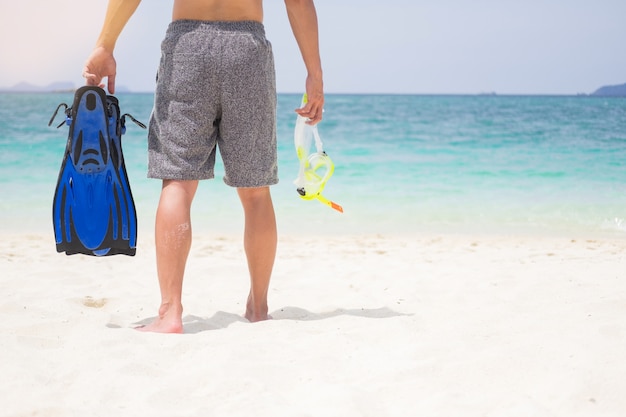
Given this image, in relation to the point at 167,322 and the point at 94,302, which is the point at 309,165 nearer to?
the point at 167,322

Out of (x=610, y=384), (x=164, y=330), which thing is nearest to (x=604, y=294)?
(x=610, y=384)

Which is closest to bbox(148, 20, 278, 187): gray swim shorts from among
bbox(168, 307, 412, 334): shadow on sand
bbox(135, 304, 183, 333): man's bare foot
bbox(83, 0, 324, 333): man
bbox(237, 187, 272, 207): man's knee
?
bbox(83, 0, 324, 333): man

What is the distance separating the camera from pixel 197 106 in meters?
2.52

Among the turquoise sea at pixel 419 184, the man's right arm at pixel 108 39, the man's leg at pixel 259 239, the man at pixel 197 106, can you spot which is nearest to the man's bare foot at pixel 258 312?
the man's leg at pixel 259 239

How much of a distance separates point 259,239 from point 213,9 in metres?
0.88

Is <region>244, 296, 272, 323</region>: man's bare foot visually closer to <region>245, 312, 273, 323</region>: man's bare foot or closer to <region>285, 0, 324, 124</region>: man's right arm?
<region>245, 312, 273, 323</region>: man's bare foot

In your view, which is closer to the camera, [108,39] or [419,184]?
A: [108,39]

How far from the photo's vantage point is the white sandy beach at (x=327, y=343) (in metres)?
1.93

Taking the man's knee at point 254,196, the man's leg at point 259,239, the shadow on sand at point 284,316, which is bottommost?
the shadow on sand at point 284,316

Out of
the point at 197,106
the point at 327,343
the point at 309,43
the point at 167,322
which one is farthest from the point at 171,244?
the point at 309,43

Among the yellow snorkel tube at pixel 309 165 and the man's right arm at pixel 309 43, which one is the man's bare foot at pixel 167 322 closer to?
the yellow snorkel tube at pixel 309 165

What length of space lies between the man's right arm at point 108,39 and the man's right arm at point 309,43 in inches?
23.0

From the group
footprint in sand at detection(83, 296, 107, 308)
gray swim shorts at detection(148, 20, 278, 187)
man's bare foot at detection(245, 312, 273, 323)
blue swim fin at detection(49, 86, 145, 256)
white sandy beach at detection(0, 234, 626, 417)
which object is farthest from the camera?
footprint in sand at detection(83, 296, 107, 308)

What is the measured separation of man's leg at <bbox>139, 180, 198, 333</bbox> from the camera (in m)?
2.57
